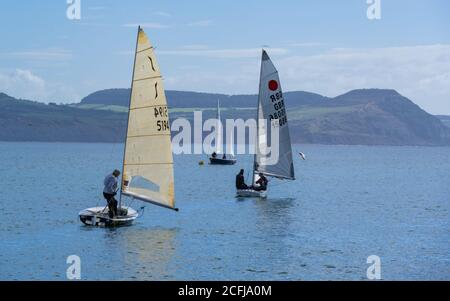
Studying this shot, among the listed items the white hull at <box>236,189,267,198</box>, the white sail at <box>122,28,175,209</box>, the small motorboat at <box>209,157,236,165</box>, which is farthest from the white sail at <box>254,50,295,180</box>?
the small motorboat at <box>209,157,236,165</box>

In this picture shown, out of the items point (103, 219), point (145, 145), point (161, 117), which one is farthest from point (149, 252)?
point (161, 117)

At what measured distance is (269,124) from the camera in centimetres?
6444

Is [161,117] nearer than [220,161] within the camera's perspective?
Yes

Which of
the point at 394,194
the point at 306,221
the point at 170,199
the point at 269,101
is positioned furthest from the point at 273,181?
the point at 170,199

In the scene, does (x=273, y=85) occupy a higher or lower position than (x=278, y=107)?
higher

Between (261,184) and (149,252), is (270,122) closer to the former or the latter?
(261,184)

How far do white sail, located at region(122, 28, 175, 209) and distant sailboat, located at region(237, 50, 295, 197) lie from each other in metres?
19.1

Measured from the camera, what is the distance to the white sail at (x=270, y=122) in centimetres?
6347

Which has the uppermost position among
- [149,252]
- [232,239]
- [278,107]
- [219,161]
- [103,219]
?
[278,107]

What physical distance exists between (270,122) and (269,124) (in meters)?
0.18

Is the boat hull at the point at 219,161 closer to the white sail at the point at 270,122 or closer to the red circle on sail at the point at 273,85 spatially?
the white sail at the point at 270,122

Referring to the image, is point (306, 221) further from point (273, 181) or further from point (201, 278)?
point (273, 181)
